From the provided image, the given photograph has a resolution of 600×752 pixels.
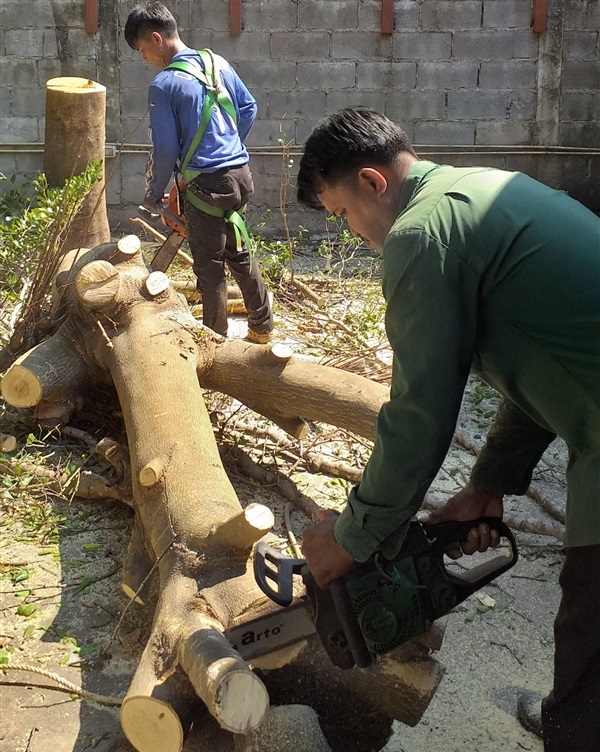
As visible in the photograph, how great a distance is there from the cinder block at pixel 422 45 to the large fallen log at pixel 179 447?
5.04 metres

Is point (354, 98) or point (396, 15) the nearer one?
point (396, 15)

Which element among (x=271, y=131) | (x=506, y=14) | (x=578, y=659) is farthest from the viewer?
(x=271, y=131)

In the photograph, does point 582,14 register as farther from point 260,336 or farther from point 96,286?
point 96,286

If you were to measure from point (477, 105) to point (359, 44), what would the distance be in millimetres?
1339

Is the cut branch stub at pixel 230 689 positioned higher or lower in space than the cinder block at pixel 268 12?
lower

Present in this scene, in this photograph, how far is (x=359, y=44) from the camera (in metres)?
8.13

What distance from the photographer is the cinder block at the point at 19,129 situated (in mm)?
8297

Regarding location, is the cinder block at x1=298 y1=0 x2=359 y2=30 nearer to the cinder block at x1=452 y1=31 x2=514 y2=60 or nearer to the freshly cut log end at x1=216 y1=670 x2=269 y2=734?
the cinder block at x1=452 y1=31 x2=514 y2=60

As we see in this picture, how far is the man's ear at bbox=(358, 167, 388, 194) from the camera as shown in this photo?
6.34ft

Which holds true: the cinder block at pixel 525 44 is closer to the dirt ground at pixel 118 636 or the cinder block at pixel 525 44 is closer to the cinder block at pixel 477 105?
the cinder block at pixel 477 105

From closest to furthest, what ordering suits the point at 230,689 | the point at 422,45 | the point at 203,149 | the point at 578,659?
1. the point at 578,659
2. the point at 230,689
3. the point at 203,149
4. the point at 422,45

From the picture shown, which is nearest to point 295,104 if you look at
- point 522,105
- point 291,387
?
point 522,105

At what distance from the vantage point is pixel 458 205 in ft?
5.65

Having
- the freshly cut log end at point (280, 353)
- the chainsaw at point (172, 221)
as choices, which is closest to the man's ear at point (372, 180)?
the freshly cut log end at point (280, 353)
